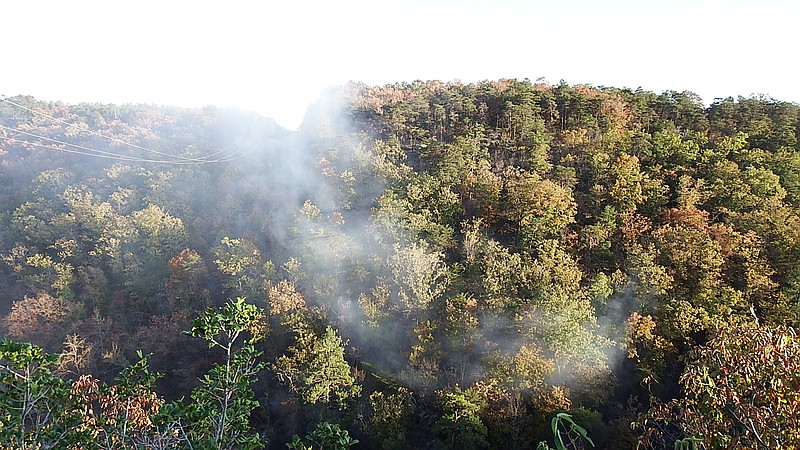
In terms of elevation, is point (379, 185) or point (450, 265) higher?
point (379, 185)

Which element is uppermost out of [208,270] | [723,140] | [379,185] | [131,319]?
[723,140]

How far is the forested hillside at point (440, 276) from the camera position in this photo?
647 centimetres

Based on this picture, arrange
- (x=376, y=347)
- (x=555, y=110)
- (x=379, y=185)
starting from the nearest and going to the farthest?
1. (x=376, y=347)
2. (x=379, y=185)
3. (x=555, y=110)

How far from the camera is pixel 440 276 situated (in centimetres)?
1731

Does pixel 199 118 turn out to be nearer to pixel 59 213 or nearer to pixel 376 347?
pixel 59 213

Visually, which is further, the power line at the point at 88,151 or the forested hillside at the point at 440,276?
the power line at the point at 88,151

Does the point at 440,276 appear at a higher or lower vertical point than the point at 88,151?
higher

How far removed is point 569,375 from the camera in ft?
44.6

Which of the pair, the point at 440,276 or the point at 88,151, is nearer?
the point at 440,276

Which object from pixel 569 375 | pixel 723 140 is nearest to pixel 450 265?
pixel 569 375

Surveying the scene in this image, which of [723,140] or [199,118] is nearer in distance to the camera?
[723,140]

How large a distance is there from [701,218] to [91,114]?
49726 millimetres

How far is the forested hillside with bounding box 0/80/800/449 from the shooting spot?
647 centimetres

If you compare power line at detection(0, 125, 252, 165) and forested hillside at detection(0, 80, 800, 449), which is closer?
forested hillside at detection(0, 80, 800, 449)
